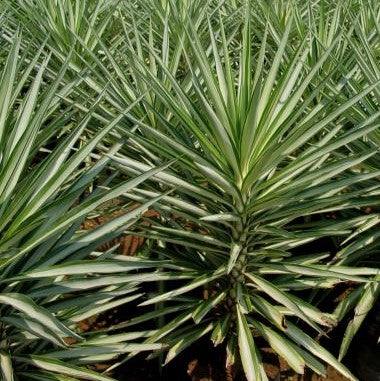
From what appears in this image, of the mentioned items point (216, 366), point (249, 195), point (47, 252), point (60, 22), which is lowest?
point (216, 366)

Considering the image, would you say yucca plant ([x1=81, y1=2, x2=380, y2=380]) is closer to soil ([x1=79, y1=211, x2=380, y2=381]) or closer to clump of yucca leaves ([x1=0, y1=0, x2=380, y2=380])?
clump of yucca leaves ([x1=0, y1=0, x2=380, y2=380])

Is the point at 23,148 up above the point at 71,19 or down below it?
below

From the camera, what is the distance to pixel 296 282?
5.97 feet

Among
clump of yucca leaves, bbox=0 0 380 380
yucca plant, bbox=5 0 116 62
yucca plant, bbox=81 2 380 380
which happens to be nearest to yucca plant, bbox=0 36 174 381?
clump of yucca leaves, bbox=0 0 380 380

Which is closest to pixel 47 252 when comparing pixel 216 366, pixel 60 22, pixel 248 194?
pixel 248 194

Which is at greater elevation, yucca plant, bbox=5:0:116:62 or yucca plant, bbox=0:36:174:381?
yucca plant, bbox=5:0:116:62

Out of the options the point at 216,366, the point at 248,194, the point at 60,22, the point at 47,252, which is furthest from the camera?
the point at 60,22

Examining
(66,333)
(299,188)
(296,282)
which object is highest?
(299,188)

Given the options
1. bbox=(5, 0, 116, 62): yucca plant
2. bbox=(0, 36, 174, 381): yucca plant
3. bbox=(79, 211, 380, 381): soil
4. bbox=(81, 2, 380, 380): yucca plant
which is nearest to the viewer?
bbox=(0, 36, 174, 381): yucca plant

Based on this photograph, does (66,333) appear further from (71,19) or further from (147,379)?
(71,19)

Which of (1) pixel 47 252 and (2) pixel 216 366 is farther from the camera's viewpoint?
(2) pixel 216 366

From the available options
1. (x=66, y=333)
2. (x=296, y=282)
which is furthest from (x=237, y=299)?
(x=66, y=333)

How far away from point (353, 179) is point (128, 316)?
100 centimetres

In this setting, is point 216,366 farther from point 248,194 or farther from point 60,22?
point 60,22
